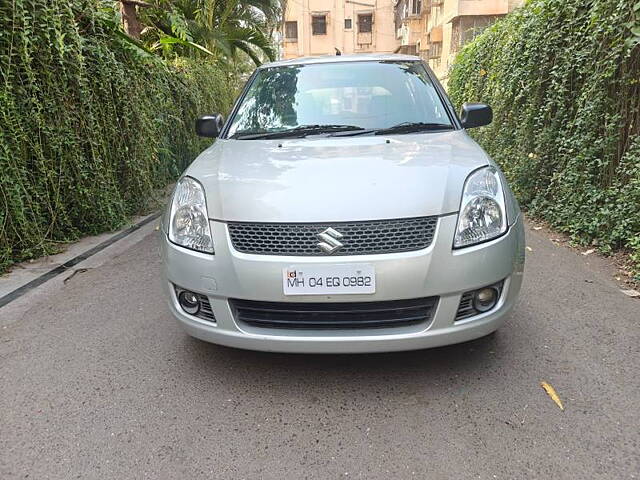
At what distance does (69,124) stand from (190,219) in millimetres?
2734

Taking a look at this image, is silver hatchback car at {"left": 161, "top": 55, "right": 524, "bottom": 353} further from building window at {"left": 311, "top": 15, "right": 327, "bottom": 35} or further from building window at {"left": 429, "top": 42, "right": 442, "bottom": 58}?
building window at {"left": 311, "top": 15, "right": 327, "bottom": 35}

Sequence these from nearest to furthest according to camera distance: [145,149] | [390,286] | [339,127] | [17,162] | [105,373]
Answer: [390,286]
[105,373]
[339,127]
[17,162]
[145,149]

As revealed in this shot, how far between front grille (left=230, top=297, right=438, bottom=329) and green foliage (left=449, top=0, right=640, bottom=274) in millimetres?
2428

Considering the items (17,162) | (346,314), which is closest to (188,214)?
(346,314)

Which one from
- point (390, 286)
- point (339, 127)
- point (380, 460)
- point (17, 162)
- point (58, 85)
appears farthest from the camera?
point (58, 85)

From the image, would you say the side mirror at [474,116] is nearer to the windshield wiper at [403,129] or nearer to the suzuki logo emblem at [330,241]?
the windshield wiper at [403,129]

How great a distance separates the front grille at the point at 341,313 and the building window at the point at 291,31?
38032mm

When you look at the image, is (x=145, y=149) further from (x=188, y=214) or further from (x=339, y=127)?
(x=188, y=214)

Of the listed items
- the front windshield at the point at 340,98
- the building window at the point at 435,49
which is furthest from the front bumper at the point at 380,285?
the building window at the point at 435,49

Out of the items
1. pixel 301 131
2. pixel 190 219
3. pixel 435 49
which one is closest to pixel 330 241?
pixel 190 219

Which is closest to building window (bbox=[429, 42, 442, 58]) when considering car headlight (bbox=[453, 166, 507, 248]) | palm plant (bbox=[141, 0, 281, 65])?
palm plant (bbox=[141, 0, 281, 65])

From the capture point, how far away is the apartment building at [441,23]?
64.5 feet

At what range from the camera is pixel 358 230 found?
85.0 inches

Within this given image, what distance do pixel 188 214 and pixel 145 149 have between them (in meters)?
3.60
